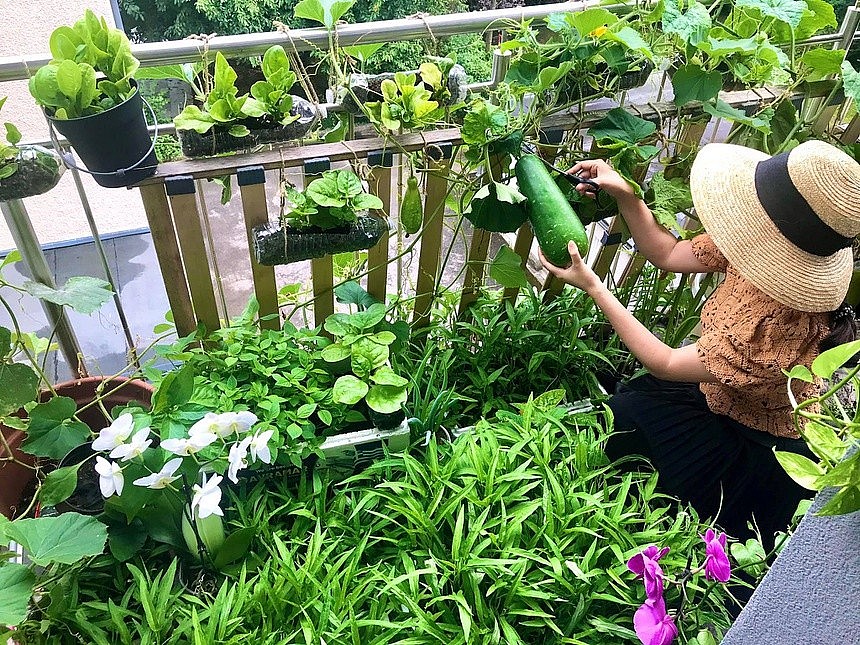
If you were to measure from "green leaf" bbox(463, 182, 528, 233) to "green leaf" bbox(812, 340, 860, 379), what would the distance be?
0.87 m

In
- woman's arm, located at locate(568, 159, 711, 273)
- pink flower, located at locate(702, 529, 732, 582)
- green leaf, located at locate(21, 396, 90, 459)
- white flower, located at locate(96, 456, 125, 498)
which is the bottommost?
green leaf, located at locate(21, 396, 90, 459)

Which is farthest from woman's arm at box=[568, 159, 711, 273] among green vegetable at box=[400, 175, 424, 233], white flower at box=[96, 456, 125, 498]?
white flower at box=[96, 456, 125, 498]

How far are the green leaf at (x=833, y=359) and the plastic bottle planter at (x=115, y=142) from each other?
3.83 feet

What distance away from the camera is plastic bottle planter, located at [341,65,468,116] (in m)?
1.42

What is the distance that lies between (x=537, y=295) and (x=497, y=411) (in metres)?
0.51

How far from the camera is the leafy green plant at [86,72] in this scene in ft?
3.59

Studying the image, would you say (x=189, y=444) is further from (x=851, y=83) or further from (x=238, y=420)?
(x=851, y=83)

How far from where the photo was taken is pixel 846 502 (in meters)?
0.57

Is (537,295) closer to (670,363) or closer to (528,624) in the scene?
(670,363)

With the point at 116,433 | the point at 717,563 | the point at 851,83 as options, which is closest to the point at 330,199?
the point at 116,433

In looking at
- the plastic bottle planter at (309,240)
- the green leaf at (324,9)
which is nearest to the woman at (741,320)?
the plastic bottle planter at (309,240)

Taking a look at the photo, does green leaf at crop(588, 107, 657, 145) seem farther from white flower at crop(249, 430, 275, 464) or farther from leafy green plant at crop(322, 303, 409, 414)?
white flower at crop(249, 430, 275, 464)

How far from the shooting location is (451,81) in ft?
4.83

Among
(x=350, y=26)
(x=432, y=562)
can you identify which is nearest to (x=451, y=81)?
(x=350, y=26)
